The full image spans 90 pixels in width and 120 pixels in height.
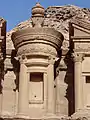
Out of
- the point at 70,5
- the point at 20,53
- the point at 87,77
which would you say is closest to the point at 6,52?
the point at 20,53

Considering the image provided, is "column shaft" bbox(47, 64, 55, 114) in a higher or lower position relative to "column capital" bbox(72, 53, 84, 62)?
lower

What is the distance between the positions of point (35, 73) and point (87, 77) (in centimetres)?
273

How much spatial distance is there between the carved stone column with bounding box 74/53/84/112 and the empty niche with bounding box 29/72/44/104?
196 centimetres

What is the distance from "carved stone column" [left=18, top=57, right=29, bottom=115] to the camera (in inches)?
811

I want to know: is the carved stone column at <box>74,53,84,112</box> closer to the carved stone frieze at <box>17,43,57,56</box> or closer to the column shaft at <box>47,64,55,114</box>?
the column shaft at <box>47,64,55,114</box>

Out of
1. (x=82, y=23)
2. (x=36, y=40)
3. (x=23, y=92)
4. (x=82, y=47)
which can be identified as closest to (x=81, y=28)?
(x=82, y=23)

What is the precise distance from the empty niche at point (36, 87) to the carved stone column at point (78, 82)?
1962mm

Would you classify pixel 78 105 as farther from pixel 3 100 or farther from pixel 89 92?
pixel 3 100

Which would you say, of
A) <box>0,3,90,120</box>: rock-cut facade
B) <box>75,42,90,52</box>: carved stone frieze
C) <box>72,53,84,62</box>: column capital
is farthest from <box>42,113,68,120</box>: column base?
<box>75,42,90,52</box>: carved stone frieze

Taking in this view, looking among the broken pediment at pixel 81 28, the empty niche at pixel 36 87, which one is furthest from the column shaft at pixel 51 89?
the broken pediment at pixel 81 28

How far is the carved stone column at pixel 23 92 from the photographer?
2059cm

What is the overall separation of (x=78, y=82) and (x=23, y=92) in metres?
2.82

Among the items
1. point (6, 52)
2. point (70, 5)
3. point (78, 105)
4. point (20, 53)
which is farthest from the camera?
point (70, 5)

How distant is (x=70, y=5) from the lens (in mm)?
43969
